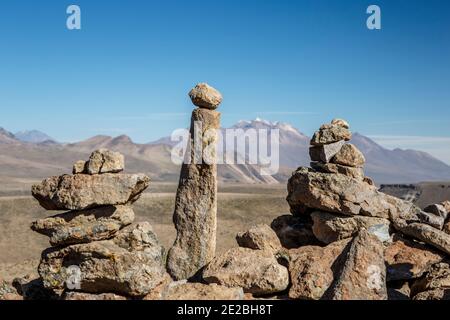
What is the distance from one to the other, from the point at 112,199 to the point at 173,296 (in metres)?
3.89

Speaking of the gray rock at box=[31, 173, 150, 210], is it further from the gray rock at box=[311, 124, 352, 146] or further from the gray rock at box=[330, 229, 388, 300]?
the gray rock at box=[311, 124, 352, 146]

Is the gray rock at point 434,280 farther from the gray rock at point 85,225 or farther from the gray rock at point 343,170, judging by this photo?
the gray rock at point 85,225

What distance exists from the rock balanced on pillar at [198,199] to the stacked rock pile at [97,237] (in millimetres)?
2631

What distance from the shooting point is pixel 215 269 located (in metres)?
16.6

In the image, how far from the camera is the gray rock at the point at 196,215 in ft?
64.2

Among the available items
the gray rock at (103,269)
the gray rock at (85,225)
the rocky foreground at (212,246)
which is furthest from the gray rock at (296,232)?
the gray rock at (85,225)

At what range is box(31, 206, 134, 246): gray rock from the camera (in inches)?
623

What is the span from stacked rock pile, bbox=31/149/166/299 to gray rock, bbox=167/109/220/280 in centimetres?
260

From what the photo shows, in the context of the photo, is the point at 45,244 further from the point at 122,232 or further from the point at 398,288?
the point at 398,288

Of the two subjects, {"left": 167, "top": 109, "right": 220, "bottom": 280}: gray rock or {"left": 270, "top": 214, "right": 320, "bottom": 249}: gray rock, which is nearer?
{"left": 167, "top": 109, "right": 220, "bottom": 280}: gray rock

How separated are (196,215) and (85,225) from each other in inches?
196

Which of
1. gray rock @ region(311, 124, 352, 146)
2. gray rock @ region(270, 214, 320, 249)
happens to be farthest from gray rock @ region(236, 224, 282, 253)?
gray rock @ region(311, 124, 352, 146)
